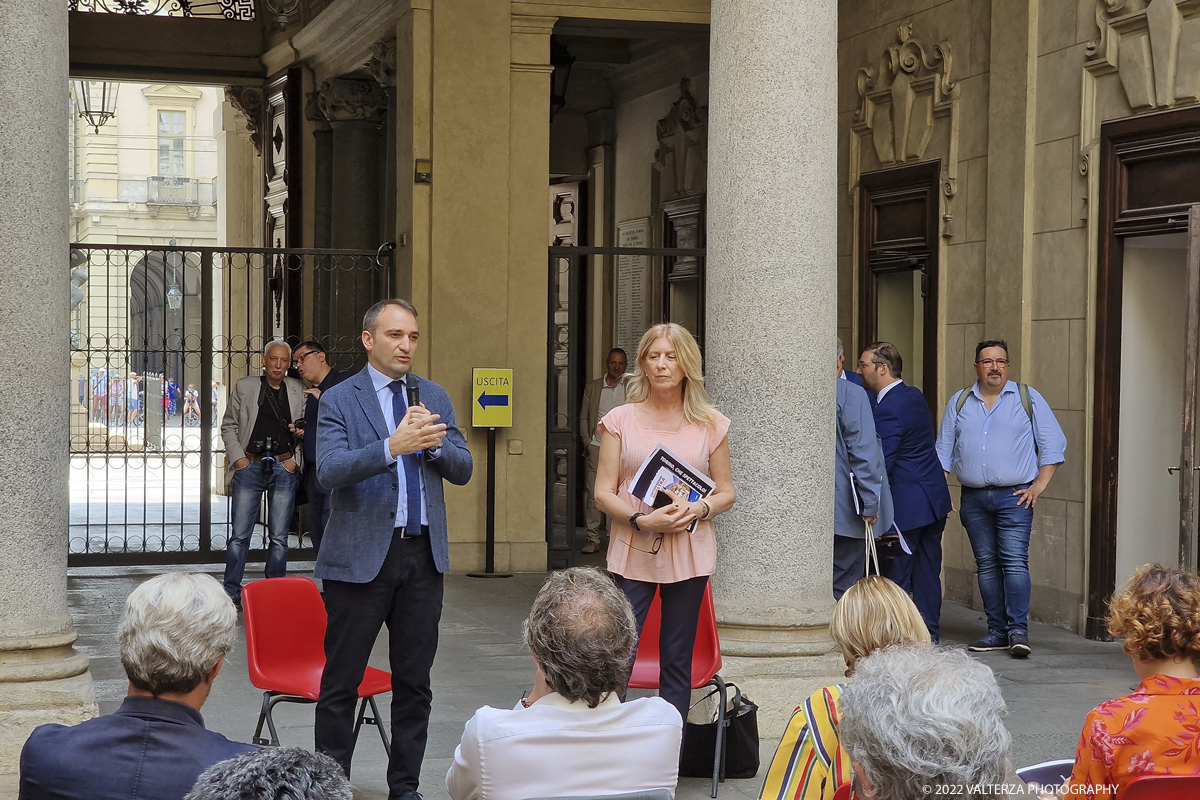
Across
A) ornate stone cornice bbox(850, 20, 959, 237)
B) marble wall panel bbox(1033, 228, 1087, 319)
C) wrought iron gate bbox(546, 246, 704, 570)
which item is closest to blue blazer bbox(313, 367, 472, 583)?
marble wall panel bbox(1033, 228, 1087, 319)

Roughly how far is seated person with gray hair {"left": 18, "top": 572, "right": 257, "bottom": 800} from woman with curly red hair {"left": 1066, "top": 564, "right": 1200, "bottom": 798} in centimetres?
169

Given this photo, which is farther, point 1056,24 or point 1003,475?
point 1056,24

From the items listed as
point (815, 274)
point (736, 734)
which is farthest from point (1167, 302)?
point (736, 734)

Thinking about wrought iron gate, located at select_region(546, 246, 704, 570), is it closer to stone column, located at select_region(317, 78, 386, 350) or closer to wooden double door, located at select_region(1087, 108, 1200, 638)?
stone column, located at select_region(317, 78, 386, 350)

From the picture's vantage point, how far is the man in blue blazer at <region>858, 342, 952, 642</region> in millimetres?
7570

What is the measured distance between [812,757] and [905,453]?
4993 millimetres

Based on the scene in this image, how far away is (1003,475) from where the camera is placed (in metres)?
7.89

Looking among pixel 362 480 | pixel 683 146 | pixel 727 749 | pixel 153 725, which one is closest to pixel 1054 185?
pixel 727 749

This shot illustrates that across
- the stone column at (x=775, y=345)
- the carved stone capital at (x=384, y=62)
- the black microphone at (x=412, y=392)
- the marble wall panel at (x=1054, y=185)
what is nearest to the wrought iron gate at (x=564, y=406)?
the carved stone capital at (x=384, y=62)

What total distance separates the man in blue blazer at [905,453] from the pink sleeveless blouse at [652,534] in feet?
9.51

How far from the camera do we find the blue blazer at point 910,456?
757 cm

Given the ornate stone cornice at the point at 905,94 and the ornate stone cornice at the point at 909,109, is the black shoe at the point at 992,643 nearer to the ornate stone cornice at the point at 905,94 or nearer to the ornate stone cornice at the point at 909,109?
the ornate stone cornice at the point at 909,109

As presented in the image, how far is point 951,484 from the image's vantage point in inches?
375

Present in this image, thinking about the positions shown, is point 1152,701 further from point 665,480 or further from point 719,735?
point 719,735
